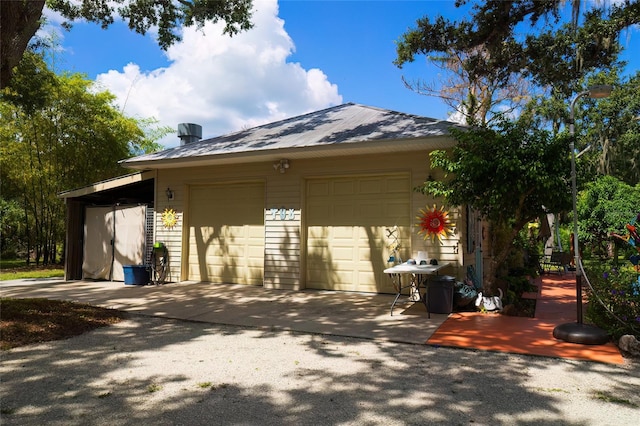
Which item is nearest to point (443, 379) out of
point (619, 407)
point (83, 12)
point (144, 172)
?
point (619, 407)

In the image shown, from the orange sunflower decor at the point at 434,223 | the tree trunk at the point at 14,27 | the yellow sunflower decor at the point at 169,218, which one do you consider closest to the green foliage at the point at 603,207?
the orange sunflower decor at the point at 434,223

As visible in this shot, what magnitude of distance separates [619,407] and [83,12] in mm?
9839

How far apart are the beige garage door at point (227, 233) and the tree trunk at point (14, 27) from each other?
4.48m

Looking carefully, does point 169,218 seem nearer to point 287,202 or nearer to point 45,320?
point 287,202

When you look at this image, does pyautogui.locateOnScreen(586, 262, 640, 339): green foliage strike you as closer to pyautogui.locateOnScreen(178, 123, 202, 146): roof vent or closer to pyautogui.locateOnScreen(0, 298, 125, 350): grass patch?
pyautogui.locateOnScreen(0, 298, 125, 350): grass patch

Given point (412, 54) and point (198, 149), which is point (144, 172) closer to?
point (198, 149)

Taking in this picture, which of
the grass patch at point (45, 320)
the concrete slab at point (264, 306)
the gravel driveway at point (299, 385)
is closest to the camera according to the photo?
the gravel driveway at point (299, 385)

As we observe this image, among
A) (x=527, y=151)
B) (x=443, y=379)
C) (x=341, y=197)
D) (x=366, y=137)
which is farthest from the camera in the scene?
(x=341, y=197)

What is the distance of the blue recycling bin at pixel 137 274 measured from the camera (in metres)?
8.74

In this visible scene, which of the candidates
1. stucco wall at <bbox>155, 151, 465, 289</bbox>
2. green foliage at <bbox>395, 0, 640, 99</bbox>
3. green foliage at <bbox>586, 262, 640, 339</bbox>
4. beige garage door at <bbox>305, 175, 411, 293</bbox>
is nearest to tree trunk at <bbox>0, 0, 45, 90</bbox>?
stucco wall at <bbox>155, 151, 465, 289</bbox>

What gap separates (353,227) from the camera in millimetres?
7648

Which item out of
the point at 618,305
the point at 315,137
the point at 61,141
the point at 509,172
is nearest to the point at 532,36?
the point at 509,172

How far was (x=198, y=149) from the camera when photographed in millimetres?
8719

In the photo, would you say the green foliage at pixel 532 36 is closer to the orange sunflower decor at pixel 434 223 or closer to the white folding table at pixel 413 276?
the orange sunflower decor at pixel 434 223
